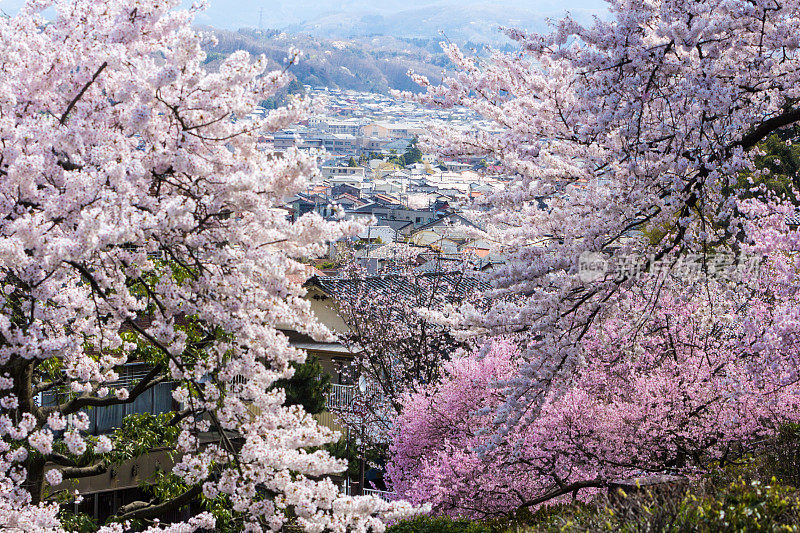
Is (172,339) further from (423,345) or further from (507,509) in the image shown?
(423,345)

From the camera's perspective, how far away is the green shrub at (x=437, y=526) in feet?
26.0

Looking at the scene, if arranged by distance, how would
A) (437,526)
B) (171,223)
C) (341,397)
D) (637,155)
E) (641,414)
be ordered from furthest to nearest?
(341,397) → (641,414) → (437,526) → (637,155) → (171,223)

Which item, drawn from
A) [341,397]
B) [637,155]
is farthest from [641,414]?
[341,397]

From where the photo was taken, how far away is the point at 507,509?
9.68m

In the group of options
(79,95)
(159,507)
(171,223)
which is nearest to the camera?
(171,223)

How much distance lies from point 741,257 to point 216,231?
19.2 feet

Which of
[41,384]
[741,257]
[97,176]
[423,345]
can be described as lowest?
[423,345]

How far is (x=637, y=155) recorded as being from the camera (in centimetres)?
688

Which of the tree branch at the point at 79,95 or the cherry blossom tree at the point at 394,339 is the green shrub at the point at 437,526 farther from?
the cherry blossom tree at the point at 394,339

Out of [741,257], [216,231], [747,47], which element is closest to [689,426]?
[741,257]

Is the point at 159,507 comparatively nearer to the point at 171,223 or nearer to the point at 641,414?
the point at 171,223

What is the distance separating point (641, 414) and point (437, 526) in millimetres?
2504

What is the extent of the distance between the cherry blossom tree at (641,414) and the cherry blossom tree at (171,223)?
9.31 feet
